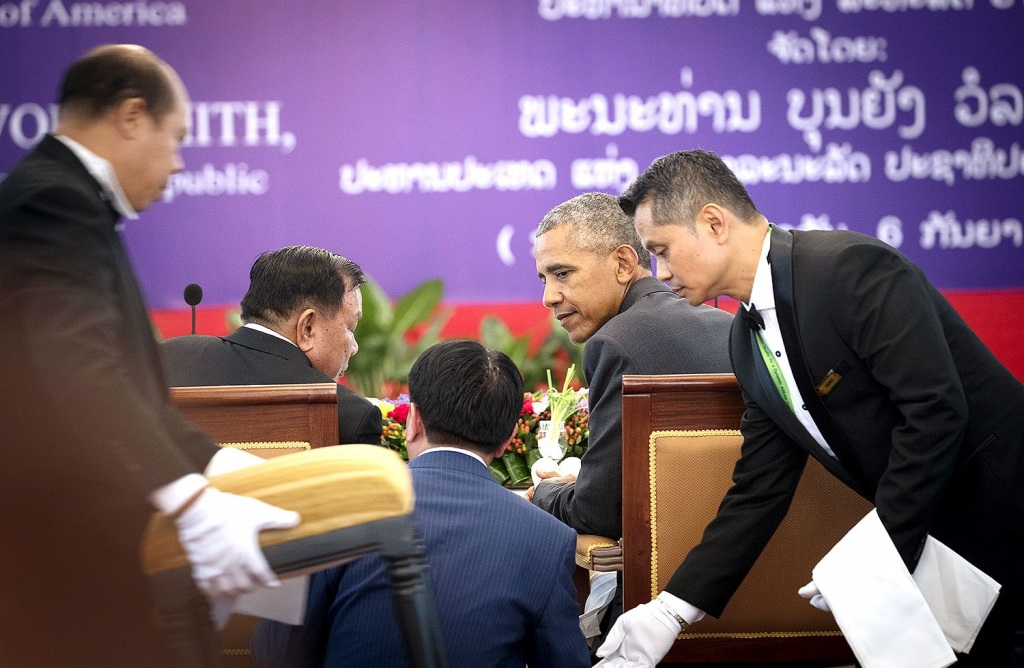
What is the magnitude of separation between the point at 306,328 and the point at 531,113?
3.63m

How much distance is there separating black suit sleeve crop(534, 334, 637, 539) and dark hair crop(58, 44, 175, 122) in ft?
4.37

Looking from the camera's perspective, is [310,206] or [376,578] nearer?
[376,578]

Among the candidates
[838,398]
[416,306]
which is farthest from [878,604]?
[416,306]

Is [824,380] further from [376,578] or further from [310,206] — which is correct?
[310,206]

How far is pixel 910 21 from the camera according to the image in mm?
6328

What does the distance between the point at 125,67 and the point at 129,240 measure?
503cm

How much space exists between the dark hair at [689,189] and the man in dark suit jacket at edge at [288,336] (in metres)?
0.88

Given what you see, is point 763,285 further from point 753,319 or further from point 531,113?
point 531,113

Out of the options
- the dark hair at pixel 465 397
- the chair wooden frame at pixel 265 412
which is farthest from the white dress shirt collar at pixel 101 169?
the chair wooden frame at pixel 265 412

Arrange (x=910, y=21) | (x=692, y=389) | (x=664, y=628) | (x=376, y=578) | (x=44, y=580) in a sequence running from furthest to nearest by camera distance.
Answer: (x=910, y=21)
(x=692, y=389)
(x=664, y=628)
(x=376, y=578)
(x=44, y=580)

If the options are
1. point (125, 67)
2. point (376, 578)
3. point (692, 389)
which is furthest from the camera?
point (692, 389)

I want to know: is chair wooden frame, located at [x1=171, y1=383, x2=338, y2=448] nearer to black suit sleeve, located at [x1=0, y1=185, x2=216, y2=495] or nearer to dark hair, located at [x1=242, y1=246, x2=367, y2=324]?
dark hair, located at [x1=242, y1=246, x2=367, y2=324]

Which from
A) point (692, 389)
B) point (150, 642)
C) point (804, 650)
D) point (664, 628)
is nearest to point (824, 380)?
point (692, 389)

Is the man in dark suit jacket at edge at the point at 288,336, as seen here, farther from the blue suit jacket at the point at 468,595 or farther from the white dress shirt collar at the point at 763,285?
the white dress shirt collar at the point at 763,285
